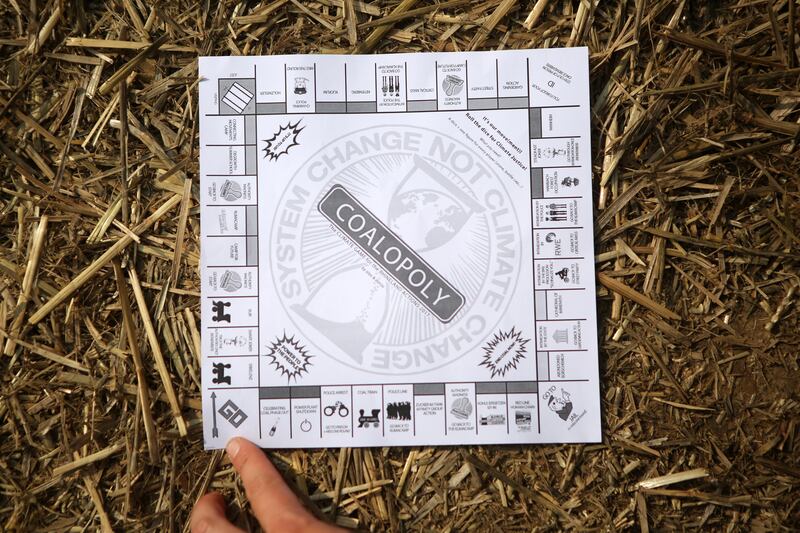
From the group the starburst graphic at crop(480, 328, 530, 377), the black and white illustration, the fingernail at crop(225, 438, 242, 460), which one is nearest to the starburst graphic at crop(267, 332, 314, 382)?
the fingernail at crop(225, 438, 242, 460)

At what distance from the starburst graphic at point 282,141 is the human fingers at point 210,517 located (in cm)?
79

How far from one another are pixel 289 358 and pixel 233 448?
0.77 ft

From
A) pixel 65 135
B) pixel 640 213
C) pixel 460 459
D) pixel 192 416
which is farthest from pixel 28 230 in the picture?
pixel 640 213

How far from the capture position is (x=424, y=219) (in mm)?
1228

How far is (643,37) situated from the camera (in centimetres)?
122

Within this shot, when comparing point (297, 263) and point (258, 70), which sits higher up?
point (258, 70)

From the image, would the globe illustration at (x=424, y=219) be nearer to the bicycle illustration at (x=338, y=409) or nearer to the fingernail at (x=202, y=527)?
the bicycle illustration at (x=338, y=409)

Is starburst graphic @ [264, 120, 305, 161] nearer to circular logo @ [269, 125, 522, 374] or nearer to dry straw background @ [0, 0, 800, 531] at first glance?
circular logo @ [269, 125, 522, 374]

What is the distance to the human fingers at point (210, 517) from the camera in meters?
1.12

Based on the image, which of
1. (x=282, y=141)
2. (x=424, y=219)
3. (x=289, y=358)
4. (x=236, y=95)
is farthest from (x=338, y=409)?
(x=236, y=95)

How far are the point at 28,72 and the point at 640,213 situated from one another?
1.46m

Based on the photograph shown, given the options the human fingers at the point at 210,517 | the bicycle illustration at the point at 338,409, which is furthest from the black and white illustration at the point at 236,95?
the human fingers at the point at 210,517

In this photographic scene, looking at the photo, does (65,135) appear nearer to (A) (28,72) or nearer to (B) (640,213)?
(A) (28,72)

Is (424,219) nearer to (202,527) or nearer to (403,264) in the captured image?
(403,264)
